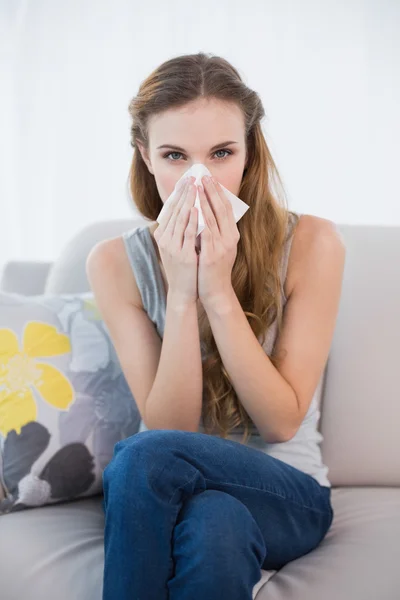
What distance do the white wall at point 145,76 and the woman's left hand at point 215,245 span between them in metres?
1.12

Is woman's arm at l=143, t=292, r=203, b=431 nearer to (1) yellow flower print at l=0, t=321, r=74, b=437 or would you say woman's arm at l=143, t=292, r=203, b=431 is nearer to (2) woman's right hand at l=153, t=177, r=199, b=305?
(2) woman's right hand at l=153, t=177, r=199, b=305

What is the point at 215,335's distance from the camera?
1236mm

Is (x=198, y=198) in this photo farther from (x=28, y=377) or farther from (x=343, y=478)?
(x=343, y=478)

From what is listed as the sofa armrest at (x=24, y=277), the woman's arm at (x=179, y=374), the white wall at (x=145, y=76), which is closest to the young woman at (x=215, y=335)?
the woman's arm at (x=179, y=374)

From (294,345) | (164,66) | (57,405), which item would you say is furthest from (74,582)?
(164,66)

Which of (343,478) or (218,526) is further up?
(218,526)

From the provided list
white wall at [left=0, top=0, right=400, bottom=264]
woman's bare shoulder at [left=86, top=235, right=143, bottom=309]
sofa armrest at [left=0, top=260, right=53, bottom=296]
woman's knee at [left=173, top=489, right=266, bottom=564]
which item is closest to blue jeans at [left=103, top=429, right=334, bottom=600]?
woman's knee at [left=173, top=489, right=266, bottom=564]

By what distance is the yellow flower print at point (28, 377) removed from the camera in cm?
135

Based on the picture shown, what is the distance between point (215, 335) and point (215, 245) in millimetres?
165

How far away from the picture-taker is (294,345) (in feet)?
4.11

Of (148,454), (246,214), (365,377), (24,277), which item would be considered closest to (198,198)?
(246,214)

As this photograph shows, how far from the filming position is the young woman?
0.97 meters

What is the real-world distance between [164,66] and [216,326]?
52cm

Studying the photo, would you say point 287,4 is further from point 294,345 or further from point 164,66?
point 294,345
